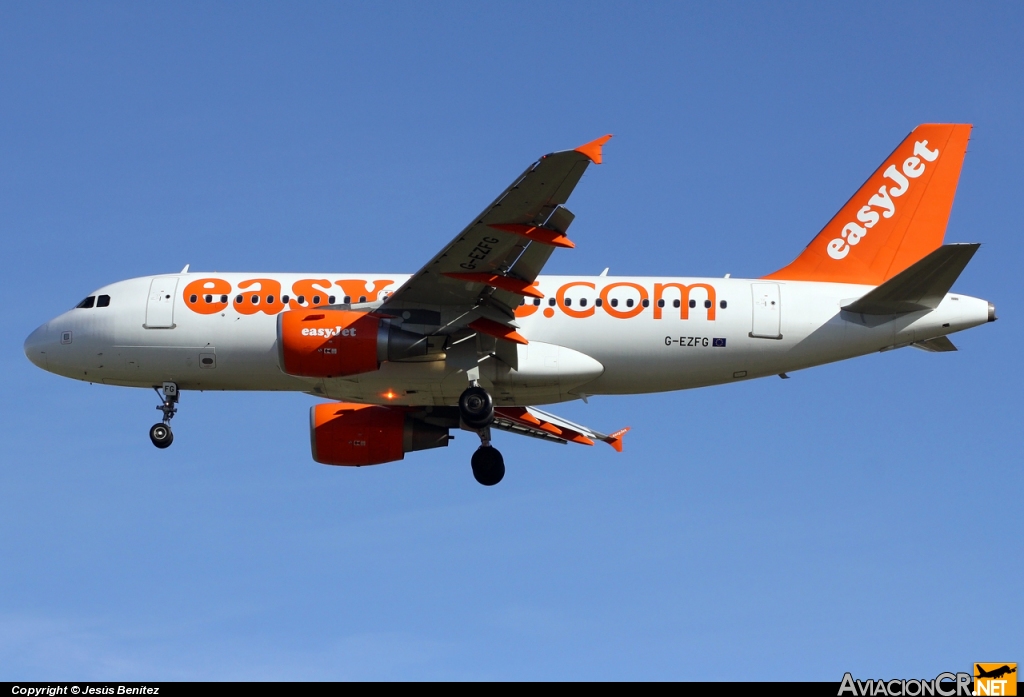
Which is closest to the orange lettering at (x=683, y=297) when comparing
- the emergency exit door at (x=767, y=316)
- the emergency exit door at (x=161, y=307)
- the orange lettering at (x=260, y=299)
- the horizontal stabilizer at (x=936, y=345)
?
the emergency exit door at (x=767, y=316)

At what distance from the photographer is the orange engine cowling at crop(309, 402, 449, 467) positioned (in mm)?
45000

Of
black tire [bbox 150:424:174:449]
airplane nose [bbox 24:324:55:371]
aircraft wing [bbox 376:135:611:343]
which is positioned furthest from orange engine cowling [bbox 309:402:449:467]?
airplane nose [bbox 24:324:55:371]

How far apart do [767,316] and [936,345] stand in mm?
4898

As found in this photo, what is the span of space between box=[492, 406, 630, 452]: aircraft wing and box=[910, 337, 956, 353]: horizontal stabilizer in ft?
33.1

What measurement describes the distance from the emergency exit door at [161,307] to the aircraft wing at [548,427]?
10879mm

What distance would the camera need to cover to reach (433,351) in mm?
40000

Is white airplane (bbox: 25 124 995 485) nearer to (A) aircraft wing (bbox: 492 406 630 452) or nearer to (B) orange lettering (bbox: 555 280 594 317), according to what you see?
(B) orange lettering (bbox: 555 280 594 317)

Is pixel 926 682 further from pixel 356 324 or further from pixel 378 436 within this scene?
pixel 378 436

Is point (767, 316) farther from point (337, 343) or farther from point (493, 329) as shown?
point (337, 343)

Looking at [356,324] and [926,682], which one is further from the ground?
[356,324]

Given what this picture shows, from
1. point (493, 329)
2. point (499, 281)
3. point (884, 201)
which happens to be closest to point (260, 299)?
point (493, 329)

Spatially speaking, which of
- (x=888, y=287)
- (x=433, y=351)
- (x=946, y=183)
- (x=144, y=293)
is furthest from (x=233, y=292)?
(x=946, y=183)

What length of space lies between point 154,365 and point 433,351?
320 inches

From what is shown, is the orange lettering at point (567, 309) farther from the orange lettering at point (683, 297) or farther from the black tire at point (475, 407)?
the black tire at point (475, 407)
